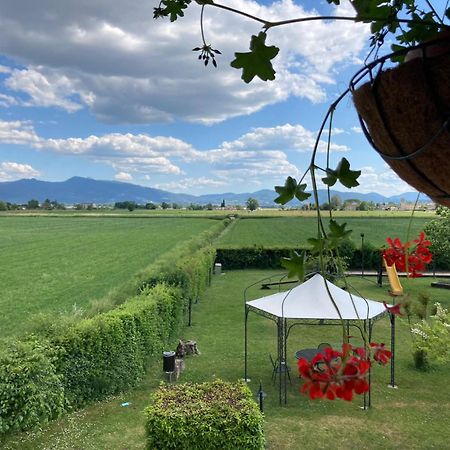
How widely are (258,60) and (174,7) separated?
70 cm

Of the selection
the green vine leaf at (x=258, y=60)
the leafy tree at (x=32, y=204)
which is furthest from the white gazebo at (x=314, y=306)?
the leafy tree at (x=32, y=204)

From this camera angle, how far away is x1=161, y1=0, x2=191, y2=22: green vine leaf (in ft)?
5.68

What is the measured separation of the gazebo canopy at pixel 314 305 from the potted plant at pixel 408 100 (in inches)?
309

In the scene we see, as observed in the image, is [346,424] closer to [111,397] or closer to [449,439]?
[449,439]

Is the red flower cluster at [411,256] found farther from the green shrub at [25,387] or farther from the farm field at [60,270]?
the farm field at [60,270]

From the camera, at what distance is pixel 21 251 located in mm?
40312

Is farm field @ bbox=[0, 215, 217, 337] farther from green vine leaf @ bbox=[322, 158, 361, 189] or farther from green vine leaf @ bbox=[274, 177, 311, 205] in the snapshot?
green vine leaf @ bbox=[322, 158, 361, 189]

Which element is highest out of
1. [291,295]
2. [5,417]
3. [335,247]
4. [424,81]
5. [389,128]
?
[424,81]

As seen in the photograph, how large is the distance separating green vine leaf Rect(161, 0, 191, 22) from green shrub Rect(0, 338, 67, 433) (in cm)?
619

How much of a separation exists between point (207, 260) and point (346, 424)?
51.1 ft

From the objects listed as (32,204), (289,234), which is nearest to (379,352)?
(289,234)

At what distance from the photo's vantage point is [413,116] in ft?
3.81

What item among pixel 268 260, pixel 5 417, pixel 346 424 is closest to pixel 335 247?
pixel 5 417

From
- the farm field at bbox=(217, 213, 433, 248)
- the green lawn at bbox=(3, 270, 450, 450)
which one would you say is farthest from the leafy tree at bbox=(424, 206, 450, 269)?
the green lawn at bbox=(3, 270, 450, 450)
